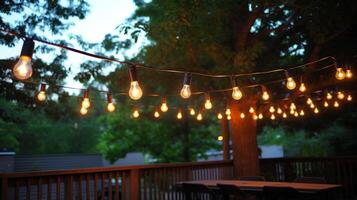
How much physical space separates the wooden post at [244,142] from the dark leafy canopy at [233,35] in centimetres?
76

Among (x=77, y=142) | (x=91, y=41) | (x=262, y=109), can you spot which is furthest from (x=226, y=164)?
(x=77, y=142)

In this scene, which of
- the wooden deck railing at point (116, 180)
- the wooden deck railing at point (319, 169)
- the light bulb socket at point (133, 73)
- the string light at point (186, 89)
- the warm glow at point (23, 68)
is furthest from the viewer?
the wooden deck railing at point (319, 169)

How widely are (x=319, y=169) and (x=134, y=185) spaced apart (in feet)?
15.7

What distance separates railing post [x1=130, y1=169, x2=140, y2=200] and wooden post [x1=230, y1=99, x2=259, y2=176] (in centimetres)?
276

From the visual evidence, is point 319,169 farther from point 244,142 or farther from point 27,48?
point 27,48

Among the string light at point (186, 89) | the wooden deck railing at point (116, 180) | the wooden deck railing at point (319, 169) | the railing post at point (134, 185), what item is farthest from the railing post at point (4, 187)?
the wooden deck railing at point (319, 169)

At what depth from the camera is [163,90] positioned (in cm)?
1017

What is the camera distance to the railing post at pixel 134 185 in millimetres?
5648

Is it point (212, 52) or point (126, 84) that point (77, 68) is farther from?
point (212, 52)

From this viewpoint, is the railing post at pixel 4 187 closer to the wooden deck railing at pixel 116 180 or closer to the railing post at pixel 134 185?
the wooden deck railing at pixel 116 180

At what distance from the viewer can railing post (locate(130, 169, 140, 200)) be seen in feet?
18.5

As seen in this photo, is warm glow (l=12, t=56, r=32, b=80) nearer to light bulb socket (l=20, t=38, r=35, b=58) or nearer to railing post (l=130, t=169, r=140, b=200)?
light bulb socket (l=20, t=38, r=35, b=58)

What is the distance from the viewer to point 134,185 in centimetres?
569

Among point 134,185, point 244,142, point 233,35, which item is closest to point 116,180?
point 134,185
